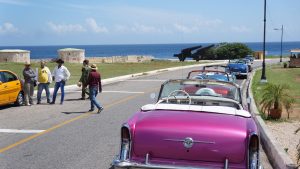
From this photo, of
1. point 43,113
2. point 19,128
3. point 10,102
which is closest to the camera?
point 19,128

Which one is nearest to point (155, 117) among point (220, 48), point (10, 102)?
point (10, 102)

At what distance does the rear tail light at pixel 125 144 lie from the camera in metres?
6.32

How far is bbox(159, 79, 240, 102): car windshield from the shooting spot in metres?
8.49

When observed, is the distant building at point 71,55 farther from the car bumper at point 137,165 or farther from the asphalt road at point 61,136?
the car bumper at point 137,165

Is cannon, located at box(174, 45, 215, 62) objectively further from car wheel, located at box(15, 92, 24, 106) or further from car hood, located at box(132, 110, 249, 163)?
car hood, located at box(132, 110, 249, 163)

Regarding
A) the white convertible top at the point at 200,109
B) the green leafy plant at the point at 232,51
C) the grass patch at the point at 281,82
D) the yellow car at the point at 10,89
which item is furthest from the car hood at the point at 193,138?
the green leafy plant at the point at 232,51

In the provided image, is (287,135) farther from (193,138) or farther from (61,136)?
(193,138)

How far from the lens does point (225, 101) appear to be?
25.7 ft

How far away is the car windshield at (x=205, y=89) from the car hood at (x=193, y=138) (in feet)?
6.69

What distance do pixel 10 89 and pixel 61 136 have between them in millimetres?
6577

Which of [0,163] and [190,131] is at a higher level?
[190,131]

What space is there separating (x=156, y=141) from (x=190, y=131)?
452 millimetres

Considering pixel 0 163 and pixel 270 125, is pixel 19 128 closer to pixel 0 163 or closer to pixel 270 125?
pixel 0 163

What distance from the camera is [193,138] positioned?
241 inches
